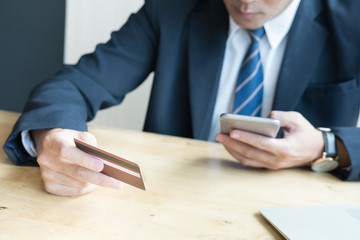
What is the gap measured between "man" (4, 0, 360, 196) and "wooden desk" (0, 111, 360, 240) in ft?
0.41

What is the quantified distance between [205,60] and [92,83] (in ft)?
1.16

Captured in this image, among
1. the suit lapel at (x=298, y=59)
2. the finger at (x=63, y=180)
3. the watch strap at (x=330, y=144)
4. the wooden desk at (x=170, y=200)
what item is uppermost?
the suit lapel at (x=298, y=59)

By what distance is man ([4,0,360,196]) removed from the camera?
1.10 m

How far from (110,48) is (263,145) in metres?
0.68

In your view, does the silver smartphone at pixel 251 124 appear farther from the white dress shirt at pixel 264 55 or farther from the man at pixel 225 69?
the white dress shirt at pixel 264 55

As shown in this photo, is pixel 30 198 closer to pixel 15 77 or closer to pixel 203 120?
pixel 203 120

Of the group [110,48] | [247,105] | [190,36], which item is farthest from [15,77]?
[247,105]

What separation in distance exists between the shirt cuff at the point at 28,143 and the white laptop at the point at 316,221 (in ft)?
1.60

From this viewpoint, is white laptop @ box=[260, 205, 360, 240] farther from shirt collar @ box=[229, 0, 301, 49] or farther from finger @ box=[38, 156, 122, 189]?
shirt collar @ box=[229, 0, 301, 49]

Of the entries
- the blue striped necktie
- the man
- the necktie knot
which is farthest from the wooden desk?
the necktie knot

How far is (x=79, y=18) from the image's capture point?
2312 mm

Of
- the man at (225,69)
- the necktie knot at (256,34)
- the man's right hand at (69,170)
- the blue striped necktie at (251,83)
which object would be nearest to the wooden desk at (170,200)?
the man's right hand at (69,170)

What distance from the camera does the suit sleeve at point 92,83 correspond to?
92 cm

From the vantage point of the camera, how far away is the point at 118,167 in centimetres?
65
